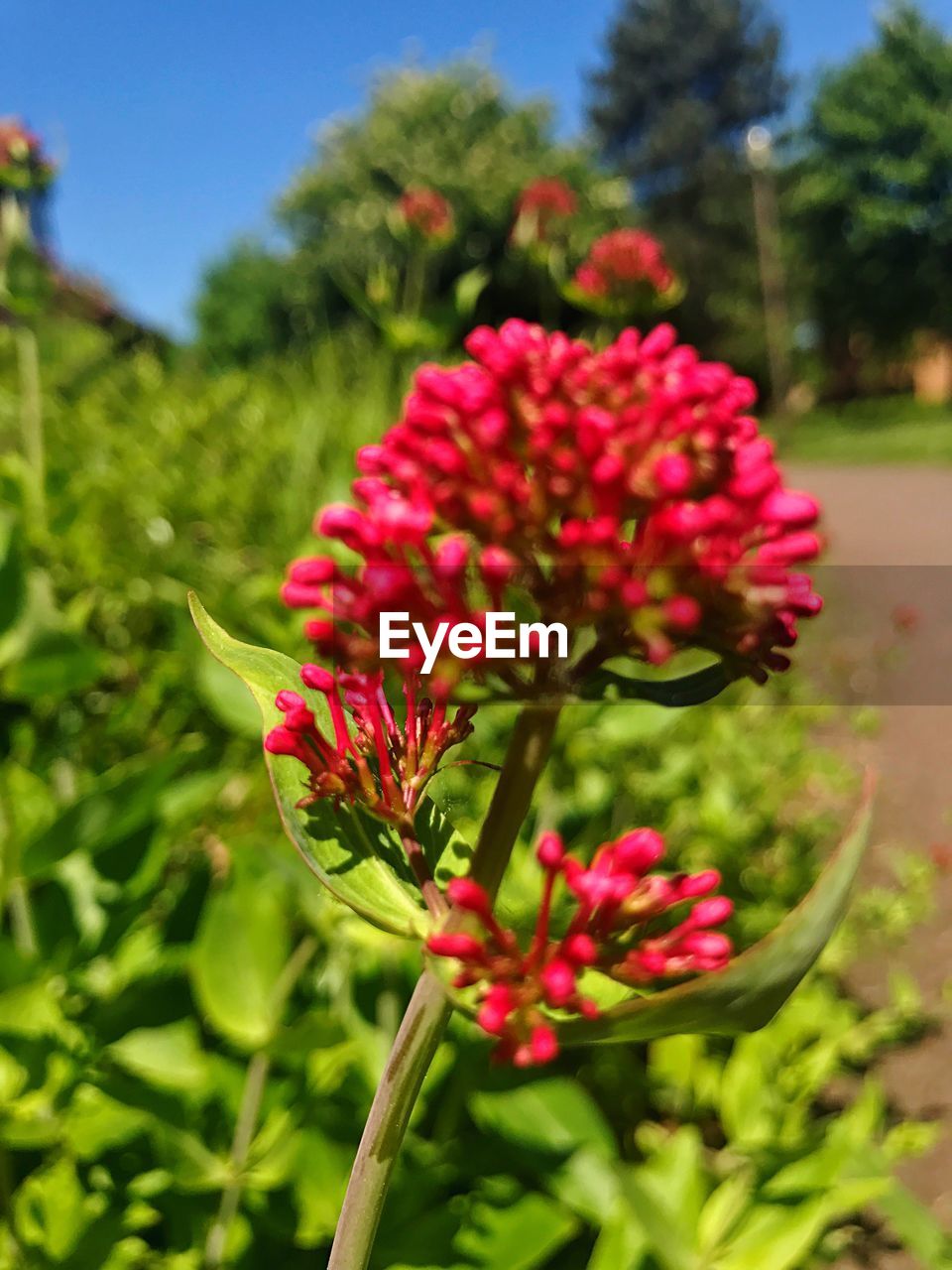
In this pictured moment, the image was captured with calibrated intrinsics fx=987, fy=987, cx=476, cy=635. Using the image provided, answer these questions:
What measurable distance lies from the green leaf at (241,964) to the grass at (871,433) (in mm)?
12559

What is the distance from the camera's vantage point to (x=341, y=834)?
1.66 ft

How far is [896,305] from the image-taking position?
18594 millimetres

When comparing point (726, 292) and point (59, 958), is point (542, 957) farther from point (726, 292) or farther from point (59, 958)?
point (726, 292)

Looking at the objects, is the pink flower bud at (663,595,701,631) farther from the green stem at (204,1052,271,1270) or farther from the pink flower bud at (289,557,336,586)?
the green stem at (204,1052,271,1270)

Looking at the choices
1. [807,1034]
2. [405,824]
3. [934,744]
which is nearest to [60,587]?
[807,1034]

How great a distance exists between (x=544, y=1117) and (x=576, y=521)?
81cm

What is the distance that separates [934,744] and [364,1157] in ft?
11.1

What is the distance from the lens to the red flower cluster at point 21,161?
2035 millimetres

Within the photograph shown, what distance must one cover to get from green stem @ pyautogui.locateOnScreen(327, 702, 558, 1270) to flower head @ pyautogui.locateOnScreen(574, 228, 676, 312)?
2.03 m

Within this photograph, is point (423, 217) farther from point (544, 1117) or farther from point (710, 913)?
point (710, 913)

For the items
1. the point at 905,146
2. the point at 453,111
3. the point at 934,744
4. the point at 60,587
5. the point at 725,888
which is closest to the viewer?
the point at 725,888

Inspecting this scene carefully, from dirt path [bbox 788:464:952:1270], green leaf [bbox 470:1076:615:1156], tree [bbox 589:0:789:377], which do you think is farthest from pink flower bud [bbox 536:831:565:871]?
tree [bbox 589:0:789:377]

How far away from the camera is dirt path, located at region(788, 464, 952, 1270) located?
6.10ft

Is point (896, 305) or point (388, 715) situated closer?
point (388, 715)
